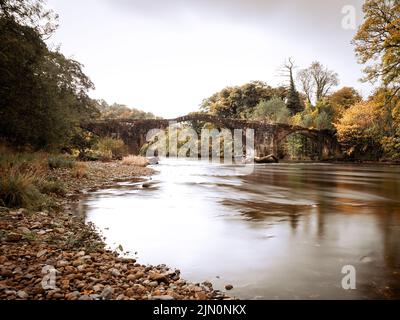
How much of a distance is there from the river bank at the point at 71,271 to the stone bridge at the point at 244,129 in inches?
1365

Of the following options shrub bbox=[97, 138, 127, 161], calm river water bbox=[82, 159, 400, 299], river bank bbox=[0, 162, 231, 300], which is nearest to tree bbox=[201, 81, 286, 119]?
shrub bbox=[97, 138, 127, 161]

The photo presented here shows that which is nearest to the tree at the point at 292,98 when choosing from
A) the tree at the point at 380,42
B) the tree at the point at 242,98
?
the tree at the point at 242,98

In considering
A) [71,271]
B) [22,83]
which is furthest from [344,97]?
[71,271]

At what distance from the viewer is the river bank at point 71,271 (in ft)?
10.5

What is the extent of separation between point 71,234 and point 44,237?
0.51 meters

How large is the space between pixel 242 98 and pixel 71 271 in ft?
216

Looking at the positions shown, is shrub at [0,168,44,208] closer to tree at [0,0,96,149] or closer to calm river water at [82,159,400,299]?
calm river water at [82,159,400,299]

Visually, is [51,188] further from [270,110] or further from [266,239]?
[270,110]

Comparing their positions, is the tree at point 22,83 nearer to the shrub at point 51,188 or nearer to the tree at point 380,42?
the shrub at point 51,188

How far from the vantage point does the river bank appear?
3.19 metres

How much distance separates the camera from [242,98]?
6675 cm

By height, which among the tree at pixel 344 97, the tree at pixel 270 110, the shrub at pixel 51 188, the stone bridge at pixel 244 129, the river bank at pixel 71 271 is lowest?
the river bank at pixel 71 271
